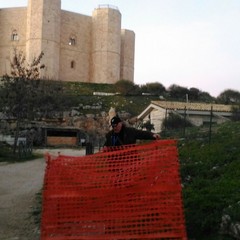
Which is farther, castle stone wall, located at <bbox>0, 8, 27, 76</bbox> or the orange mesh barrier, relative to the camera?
castle stone wall, located at <bbox>0, 8, 27, 76</bbox>

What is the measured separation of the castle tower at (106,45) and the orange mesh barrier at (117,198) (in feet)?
212

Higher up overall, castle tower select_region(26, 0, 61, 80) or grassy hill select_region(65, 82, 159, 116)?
castle tower select_region(26, 0, 61, 80)

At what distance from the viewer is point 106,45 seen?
234ft

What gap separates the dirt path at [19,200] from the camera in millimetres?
7469

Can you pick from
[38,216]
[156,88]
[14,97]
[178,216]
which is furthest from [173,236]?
[156,88]

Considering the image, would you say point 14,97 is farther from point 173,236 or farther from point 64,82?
point 64,82

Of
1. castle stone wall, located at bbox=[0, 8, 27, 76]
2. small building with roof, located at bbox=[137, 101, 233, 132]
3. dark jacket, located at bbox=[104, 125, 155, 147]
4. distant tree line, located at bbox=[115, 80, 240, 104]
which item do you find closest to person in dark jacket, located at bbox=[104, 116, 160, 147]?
dark jacket, located at bbox=[104, 125, 155, 147]

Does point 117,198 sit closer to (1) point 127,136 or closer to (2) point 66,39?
(1) point 127,136

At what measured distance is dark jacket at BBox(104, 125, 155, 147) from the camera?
687 cm

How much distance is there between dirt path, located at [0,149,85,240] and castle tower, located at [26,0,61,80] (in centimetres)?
4920

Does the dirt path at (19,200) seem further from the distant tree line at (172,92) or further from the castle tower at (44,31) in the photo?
the castle tower at (44,31)

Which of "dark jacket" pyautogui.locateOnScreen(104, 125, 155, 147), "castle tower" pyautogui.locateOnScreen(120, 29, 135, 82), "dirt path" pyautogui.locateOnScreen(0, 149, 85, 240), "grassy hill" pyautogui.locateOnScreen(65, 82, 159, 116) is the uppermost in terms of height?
"castle tower" pyautogui.locateOnScreen(120, 29, 135, 82)

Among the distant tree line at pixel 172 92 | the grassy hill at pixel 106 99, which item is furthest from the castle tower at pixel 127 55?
the grassy hill at pixel 106 99

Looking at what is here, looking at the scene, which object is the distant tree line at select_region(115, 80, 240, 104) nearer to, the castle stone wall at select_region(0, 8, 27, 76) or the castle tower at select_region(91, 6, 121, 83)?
the castle tower at select_region(91, 6, 121, 83)
